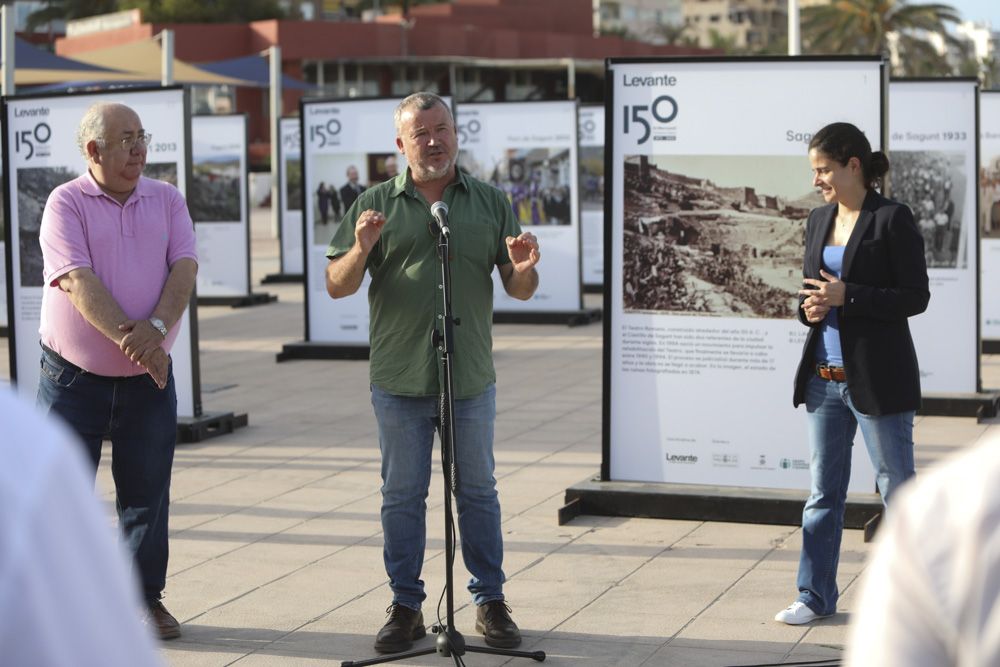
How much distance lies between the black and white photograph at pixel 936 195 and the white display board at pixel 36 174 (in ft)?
16.1

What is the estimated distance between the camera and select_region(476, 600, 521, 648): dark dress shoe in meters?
5.33

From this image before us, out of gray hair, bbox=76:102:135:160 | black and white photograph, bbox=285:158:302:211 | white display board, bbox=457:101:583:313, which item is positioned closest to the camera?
gray hair, bbox=76:102:135:160

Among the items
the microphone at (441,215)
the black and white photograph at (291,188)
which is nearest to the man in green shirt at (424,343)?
the microphone at (441,215)

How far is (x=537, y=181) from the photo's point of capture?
1722 centimetres

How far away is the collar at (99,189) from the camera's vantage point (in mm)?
5410

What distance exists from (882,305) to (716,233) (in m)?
1.93

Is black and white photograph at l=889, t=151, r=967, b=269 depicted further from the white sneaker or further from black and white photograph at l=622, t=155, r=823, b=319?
the white sneaker

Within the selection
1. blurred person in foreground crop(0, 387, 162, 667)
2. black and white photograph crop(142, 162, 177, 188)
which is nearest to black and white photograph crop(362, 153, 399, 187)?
black and white photograph crop(142, 162, 177, 188)

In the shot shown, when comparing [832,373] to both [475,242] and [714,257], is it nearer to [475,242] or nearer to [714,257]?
[475,242]

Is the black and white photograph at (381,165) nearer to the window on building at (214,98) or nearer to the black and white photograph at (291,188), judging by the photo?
the black and white photograph at (291,188)

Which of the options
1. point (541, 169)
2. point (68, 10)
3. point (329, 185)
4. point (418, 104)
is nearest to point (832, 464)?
point (418, 104)

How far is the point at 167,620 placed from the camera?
552 centimetres

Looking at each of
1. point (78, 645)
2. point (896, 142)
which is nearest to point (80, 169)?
point (896, 142)

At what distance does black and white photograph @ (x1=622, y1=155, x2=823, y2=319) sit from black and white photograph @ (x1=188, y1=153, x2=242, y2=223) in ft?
40.9
